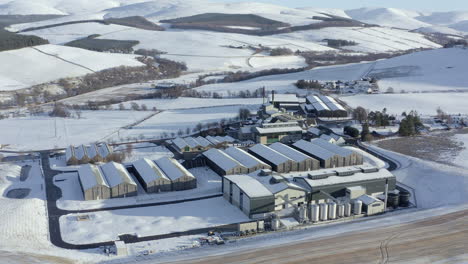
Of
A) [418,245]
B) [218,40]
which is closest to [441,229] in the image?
[418,245]

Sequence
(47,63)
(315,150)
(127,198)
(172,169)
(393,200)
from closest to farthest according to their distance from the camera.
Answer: (393,200) → (127,198) → (172,169) → (315,150) → (47,63)

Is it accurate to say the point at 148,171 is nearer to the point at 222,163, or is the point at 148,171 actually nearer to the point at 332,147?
the point at 222,163

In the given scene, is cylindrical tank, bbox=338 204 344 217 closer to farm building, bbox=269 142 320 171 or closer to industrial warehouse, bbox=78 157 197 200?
farm building, bbox=269 142 320 171

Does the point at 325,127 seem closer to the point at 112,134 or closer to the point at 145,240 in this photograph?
the point at 112,134

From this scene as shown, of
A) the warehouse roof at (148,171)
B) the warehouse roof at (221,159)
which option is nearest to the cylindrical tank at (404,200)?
the warehouse roof at (221,159)

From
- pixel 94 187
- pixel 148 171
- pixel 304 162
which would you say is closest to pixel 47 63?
pixel 148 171

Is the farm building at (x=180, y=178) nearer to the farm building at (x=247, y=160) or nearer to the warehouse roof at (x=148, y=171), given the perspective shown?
the warehouse roof at (x=148, y=171)
